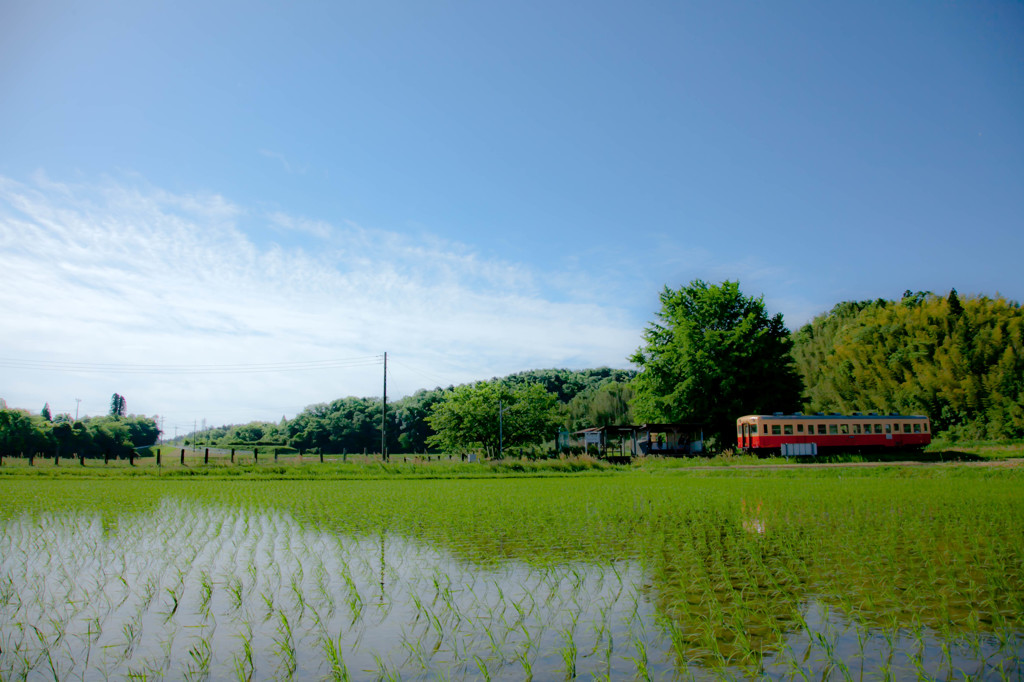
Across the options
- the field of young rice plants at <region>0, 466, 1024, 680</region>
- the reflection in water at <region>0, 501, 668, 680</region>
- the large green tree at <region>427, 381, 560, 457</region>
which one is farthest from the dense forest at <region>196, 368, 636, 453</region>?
the reflection in water at <region>0, 501, 668, 680</region>

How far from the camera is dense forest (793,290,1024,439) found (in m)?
31.3

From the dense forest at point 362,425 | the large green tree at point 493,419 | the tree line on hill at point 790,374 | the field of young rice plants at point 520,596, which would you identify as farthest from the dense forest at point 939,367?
the field of young rice plants at point 520,596

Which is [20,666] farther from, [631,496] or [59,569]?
[631,496]

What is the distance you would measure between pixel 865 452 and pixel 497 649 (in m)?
31.7

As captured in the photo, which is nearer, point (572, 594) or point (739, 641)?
point (739, 641)

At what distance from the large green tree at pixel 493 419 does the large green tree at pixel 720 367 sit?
7.80 meters

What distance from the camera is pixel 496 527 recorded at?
913 centimetres

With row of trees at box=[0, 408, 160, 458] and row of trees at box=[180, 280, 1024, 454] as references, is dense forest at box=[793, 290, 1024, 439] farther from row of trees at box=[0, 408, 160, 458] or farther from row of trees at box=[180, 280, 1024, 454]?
row of trees at box=[0, 408, 160, 458]

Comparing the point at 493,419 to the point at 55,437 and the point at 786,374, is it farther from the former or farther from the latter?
the point at 55,437

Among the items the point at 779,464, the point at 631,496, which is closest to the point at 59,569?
the point at 631,496

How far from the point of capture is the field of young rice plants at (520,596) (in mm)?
3684

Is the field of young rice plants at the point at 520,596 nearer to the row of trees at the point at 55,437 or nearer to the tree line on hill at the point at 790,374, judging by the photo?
the tree line on hill at the point at 790,374

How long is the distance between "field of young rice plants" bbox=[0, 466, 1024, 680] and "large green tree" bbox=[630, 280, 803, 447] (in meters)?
24.5

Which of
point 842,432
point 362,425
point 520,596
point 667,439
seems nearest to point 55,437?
point 362,425
